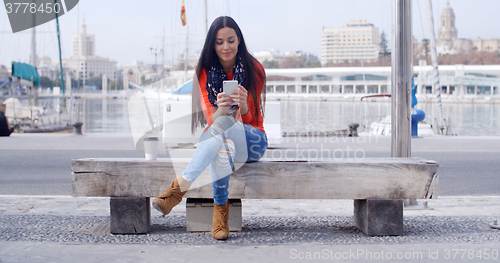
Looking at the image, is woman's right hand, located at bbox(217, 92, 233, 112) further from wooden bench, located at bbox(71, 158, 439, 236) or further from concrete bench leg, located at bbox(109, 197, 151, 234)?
concrete bench leg, located at bbox(109, 197, 151, 234)

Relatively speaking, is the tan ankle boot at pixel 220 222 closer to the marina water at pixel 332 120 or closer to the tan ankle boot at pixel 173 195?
the tan ankle boot at pixel 173 195

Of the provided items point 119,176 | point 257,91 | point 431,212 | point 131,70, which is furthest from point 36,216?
point 131,70

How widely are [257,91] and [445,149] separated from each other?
26.7 feet

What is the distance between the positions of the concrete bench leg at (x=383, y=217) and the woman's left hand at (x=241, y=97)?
116 centimetres

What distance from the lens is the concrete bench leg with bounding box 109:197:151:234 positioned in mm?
3500

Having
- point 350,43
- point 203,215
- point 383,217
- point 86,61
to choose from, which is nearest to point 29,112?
point 203,215

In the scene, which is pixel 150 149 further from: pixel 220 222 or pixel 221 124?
pixel 220 222

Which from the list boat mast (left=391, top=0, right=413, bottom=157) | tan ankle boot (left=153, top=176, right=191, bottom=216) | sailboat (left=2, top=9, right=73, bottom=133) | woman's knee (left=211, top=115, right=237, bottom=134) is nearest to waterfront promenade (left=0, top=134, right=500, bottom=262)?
tan ankle boot (left=153, top=176, right=191, bottom=216)

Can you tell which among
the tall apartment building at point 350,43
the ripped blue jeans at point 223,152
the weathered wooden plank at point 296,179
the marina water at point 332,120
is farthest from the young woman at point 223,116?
the tall apartment building at point 350,43

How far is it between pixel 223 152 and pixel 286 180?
0.53 meters

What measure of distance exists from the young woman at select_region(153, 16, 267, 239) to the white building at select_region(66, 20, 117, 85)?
251 ft

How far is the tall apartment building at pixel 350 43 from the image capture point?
14288 cm

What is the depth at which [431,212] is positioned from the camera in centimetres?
457

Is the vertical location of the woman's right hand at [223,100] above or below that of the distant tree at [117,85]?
below
